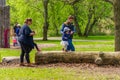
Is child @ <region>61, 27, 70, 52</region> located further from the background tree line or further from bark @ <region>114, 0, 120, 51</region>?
the background tree line

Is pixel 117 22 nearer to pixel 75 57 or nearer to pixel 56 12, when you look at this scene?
pixel 75 57

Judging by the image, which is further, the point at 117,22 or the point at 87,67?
the point at 117,22

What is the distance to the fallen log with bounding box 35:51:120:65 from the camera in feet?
55.0

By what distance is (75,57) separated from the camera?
17078 mm

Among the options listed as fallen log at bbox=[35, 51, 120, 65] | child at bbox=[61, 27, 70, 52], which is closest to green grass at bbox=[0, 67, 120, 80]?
fallen log at bbox=[35, 51, 120, 65]

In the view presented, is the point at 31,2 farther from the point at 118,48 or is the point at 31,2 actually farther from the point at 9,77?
the point at 9,77

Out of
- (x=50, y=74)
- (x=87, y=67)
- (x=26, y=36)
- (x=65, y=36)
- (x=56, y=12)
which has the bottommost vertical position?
(x=56, y=12)

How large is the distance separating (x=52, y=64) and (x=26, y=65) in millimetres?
1026

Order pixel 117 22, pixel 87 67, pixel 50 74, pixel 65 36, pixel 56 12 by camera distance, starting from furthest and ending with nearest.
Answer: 1. pixel 56 12
2. pixel 117 22
3. pixel 65 36
4. pixel 87 67
5. pixel 50 74

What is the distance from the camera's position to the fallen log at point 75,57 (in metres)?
16.8

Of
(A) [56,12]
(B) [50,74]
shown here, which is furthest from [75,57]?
(A) [56,12]

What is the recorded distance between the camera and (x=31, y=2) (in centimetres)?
5288

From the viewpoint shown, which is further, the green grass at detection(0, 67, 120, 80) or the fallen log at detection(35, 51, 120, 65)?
the fallen log at detection(35, 51, 120, 65)

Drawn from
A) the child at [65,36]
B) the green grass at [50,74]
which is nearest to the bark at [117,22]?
the child at [65,36]
